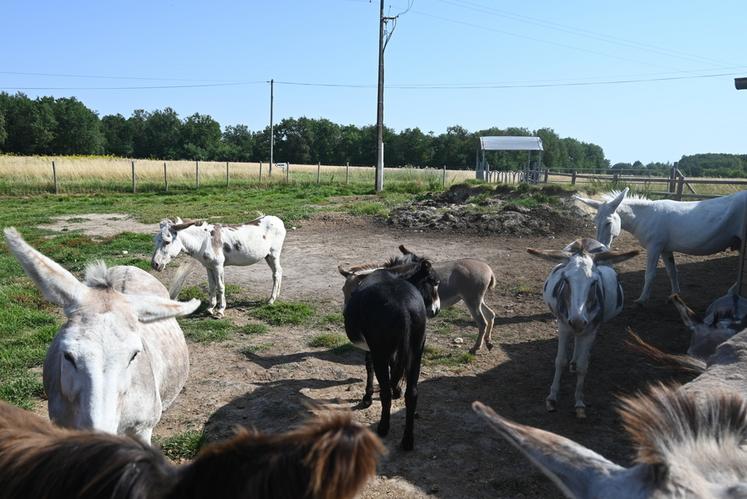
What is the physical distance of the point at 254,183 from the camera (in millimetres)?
32625

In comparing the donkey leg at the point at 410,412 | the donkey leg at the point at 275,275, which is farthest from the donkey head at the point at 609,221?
the donkey leg at the point at 410,412

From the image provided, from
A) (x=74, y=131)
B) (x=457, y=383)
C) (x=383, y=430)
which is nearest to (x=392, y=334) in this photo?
(x=383, y=430)

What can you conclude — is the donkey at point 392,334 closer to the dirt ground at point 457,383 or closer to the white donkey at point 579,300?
the dirt ground at point 457,383

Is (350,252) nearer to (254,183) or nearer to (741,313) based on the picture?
(741,313)

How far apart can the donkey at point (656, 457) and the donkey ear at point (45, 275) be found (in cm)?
218

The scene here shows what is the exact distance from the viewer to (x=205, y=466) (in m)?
1.16

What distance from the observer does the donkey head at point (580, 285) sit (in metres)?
4.90

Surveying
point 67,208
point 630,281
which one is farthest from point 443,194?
point 67,208

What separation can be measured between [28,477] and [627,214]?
9614 millimetres

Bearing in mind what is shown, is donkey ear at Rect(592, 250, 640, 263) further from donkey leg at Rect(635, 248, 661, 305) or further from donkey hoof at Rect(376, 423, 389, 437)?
donkey leg at Rect(635, 248, 661, 305)

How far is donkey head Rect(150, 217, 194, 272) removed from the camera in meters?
8.05

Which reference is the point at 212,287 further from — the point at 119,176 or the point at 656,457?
the point at 119,176

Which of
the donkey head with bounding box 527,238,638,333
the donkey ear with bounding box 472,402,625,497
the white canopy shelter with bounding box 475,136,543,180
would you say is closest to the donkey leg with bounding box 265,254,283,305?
the donkey head with bounding box 527,238,638,333

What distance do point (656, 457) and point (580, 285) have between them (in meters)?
3.84
